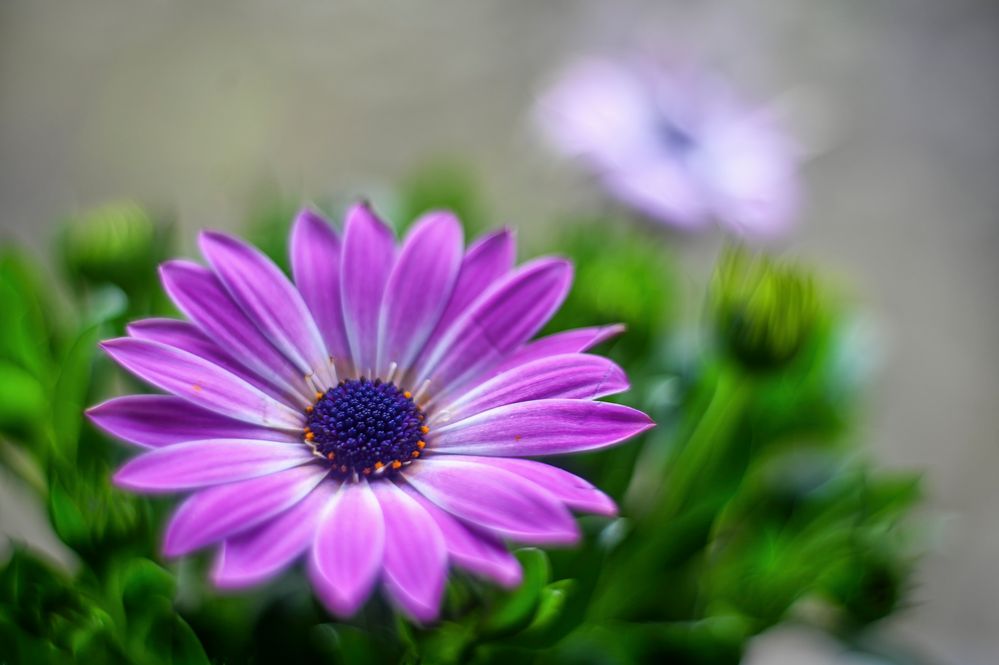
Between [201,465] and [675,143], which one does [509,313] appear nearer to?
[201,465]

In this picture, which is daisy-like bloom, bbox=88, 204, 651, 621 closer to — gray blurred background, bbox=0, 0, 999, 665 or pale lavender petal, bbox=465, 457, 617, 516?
pale lavender petal, bbox=465, 457, 617, 516

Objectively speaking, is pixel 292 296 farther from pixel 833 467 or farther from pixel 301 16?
pixel 301 16

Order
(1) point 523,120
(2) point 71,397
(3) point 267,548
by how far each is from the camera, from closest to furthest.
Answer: (3) point 267,548 < (2) point 71,397 < (1) point 523,120

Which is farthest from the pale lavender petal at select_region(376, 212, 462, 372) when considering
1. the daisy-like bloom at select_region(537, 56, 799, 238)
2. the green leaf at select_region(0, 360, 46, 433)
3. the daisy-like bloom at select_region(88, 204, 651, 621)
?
the daisy-like bloom at select_region(537, 56, 799, 238)

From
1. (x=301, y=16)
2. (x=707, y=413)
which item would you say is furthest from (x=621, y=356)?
(x=301, y=16)

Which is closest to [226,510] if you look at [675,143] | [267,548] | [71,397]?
[267,548]

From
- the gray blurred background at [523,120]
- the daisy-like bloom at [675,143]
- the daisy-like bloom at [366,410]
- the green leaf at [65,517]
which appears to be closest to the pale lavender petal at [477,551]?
the daisy-like bloom at [366,410]

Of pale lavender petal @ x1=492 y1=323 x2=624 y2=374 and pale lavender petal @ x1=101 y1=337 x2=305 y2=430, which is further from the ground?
pale lavender petal @ x1=492 y1=323 x2=624 y2=374
